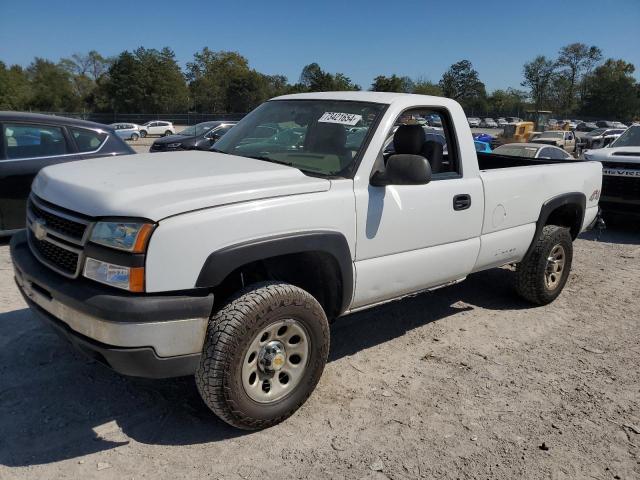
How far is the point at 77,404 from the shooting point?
10.7 feet

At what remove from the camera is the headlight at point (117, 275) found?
2545 mm

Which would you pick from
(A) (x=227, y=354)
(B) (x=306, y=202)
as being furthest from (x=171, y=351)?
(B) (x=306, y=202)

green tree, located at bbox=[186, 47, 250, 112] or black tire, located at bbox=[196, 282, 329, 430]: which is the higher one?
green tree, located at bbox=[186, 47, 250, 112]

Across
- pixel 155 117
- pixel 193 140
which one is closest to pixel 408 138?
pixel 193 140

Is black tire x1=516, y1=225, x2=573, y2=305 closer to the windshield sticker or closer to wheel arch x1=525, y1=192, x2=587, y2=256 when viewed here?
wheel arch x1=525, y1=192, x2=587, y2=256

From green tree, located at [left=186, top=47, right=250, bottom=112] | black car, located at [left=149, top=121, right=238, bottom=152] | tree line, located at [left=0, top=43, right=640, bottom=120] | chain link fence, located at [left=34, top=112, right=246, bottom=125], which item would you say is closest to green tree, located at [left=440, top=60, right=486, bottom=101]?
tree line, located at [left=0, top=43, right=640, bottom=120]

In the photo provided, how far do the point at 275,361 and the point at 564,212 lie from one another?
3799 mm

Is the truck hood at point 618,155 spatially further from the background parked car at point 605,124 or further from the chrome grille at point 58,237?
the background parked car at point 605,124

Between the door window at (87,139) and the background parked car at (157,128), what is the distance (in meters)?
39.9

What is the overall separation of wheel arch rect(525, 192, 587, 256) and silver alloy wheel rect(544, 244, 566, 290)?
0.31 meters

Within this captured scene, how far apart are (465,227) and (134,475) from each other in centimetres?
275

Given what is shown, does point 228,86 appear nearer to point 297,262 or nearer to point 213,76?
point 213,76

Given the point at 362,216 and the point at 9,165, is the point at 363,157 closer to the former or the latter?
the point at 362,216

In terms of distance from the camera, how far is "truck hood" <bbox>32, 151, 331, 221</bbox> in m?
2.65
